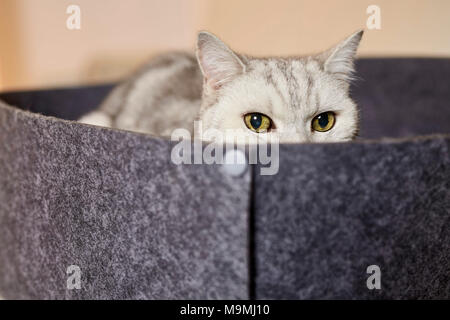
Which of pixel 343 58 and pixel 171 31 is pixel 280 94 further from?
pixel 171 31

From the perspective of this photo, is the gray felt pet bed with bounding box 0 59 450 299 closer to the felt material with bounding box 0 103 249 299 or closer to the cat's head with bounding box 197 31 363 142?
the felt material with bounding box 0 103 249 299

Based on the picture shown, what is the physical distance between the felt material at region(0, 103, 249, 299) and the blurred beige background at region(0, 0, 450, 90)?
1.18 meters

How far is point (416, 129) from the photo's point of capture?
1.71 meters

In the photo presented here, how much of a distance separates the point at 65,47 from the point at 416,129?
5.11 feet

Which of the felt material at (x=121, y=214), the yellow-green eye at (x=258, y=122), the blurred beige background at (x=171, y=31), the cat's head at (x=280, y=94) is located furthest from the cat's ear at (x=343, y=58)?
the blurred beige background at (x=171, y=31)

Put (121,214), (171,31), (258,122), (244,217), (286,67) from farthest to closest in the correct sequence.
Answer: (171,31), (286,67), (258,122), (121,214), (244,217)

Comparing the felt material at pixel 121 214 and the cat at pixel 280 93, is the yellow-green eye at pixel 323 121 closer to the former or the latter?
the cat at pixel 280 93

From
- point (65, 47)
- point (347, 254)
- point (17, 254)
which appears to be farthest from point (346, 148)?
point (65, 47)

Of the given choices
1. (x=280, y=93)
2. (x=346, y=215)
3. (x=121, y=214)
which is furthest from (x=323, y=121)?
(x=121, y=214)

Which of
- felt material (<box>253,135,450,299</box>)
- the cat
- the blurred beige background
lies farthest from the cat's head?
the blurred beige background

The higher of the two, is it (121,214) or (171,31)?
(171,31)

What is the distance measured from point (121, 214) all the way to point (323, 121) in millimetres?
465

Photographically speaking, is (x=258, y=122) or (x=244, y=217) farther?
(x=258, y=122)

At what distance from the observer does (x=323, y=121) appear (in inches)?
36.5
